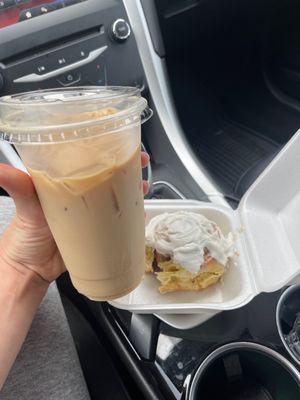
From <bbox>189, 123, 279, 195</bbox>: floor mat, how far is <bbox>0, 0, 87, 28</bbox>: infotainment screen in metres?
0.53

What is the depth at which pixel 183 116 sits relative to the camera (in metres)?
1.41

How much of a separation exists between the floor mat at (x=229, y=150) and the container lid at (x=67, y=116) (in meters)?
0.71

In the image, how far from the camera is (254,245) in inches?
30.4

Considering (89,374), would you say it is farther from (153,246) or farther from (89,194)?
(89,194)

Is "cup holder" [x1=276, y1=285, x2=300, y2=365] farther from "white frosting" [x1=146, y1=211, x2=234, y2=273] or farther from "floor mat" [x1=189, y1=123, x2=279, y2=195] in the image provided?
"floor mat" [x1=189, y1=123, x2=279, y2=195]

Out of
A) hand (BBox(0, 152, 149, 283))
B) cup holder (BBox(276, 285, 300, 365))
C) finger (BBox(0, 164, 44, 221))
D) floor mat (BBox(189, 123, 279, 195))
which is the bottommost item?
floor mat (BBox(189, 123, 279, 195))

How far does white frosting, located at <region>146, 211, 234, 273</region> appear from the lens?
714mm

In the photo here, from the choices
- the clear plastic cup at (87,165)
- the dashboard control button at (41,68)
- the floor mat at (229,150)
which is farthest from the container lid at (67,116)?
the floor mat at (229,150)

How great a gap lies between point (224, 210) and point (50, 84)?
0.52 meters

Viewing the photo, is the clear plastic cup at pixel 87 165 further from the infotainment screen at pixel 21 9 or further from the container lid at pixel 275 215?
the infotainment screen at pixel 21 9

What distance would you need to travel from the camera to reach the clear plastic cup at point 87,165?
0.46 m

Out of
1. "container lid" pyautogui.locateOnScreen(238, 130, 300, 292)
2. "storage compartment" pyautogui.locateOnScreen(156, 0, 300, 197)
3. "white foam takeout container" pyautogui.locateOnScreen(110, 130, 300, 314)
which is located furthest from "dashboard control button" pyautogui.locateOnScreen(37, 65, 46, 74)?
"container lid" pyautogui.locateOnScreen(238, 130, 300, 292)

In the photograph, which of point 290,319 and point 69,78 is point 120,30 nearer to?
point 69,78

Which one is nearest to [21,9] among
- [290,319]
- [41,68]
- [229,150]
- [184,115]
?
[41,68]
